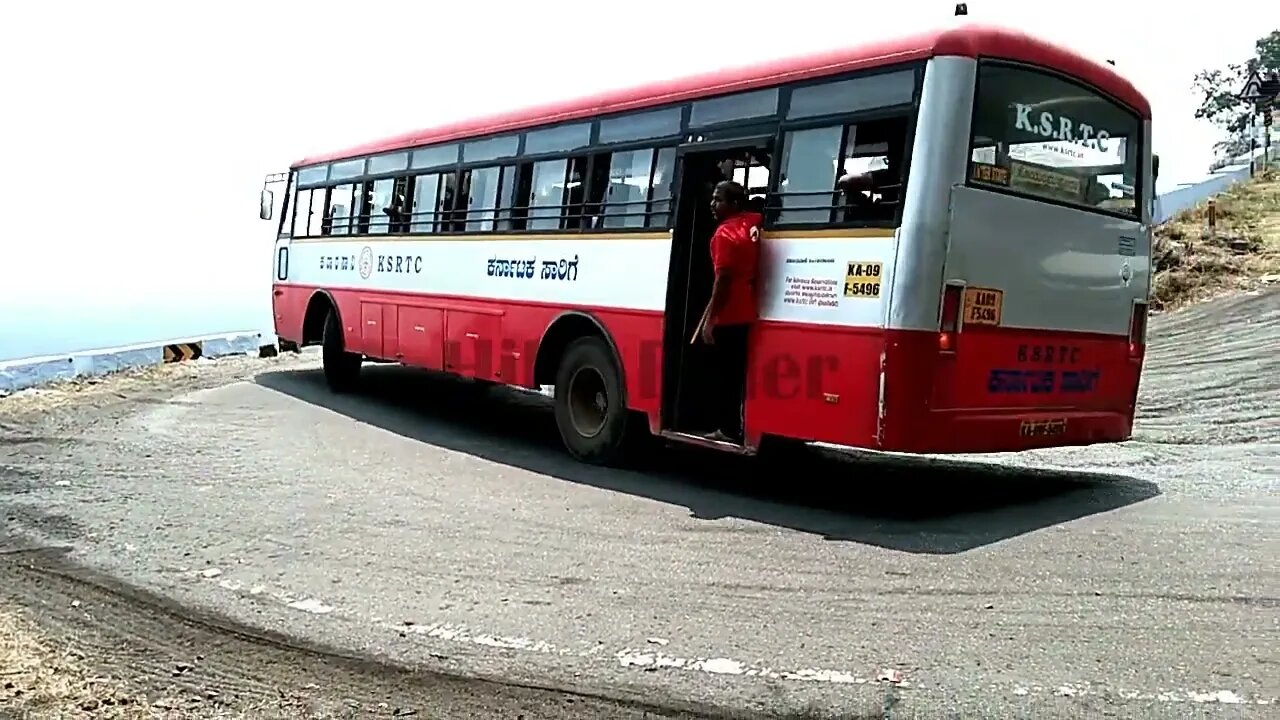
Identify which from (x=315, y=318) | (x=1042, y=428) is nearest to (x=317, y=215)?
(x=315, y=318)

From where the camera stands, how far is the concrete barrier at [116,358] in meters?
16.1

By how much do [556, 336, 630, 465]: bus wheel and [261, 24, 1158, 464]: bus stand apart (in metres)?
0.02

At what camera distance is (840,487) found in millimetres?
8945

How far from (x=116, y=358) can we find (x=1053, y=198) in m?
14.9

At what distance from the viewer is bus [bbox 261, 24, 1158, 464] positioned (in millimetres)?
7258

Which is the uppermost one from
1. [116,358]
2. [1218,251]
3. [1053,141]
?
[1218,251]

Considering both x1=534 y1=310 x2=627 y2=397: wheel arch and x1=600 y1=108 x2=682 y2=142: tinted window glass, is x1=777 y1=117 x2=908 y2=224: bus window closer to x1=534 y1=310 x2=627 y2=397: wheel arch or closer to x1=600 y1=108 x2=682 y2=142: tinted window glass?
x1=600 y1=108 x2=682 y2=142: tinted window glass

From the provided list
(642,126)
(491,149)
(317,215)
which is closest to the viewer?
(642,126)

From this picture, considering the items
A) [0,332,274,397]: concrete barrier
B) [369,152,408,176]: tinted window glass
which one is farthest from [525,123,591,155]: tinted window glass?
[0,332,274,397]: concrete barrier

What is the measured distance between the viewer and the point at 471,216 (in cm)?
1200

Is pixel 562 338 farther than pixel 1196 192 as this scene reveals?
No

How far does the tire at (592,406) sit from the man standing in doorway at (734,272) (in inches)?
53.1

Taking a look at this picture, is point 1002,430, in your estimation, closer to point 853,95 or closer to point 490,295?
point 853,95

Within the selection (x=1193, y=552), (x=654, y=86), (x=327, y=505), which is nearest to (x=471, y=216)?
Result: (x=654, y=86)
